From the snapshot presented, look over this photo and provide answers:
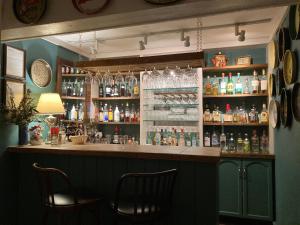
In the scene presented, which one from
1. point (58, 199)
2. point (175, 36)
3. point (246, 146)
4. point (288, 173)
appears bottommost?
point (58, 199)

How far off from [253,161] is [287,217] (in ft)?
3.12

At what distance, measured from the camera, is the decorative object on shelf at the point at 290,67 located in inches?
88.2

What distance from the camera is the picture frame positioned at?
2785 millimetres

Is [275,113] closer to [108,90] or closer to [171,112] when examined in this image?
[171,112]

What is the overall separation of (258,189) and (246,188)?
15 cm

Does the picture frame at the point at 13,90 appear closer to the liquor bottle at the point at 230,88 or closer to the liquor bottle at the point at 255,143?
the liquor bottle at the point at 230,88

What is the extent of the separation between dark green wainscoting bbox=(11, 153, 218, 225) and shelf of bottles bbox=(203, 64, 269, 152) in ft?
5.94

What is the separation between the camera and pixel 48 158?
8.98 ft

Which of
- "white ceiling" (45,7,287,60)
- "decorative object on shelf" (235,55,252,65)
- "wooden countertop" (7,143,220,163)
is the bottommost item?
"wooden countertop" (7,143,220,163)

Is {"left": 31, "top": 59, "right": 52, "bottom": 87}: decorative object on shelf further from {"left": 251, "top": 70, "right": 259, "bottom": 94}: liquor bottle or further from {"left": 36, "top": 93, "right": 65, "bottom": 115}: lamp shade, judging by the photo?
{"left": 251, "top": 70, "right": 259, "bottom": 94}: liquor bottle

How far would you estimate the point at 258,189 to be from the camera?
3477 millimetres

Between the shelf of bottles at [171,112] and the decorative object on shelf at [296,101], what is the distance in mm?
1704

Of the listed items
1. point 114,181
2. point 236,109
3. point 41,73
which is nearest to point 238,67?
point 236,109

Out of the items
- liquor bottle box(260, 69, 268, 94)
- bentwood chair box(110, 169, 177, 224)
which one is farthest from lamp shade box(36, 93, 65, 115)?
liquor bottle box(260, 69, 268, 94)
